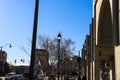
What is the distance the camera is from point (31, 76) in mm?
10734

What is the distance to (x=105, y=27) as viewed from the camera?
16578 millimetres

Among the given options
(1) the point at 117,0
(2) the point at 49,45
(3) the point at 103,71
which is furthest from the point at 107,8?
(2) the point at 49,45

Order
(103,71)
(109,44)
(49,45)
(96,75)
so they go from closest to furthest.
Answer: (109,44), (96,75), (103,71), (49,45)

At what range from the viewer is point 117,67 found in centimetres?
1107

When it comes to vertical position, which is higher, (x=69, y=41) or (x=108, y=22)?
(x=69, y=41)

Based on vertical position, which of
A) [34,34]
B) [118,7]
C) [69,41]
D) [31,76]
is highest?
[69,41]

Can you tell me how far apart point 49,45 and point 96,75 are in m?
44.5

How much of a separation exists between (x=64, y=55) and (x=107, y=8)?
4779cm

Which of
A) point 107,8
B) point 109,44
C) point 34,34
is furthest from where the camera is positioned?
point 109,44

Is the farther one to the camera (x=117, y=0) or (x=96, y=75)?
(x=96, y=75)

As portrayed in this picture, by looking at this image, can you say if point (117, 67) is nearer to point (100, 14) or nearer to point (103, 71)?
point (100, 14)

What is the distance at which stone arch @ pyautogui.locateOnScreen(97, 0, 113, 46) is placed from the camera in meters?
15.9

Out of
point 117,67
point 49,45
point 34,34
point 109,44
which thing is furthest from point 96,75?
point 49,45

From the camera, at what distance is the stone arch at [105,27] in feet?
52.3
